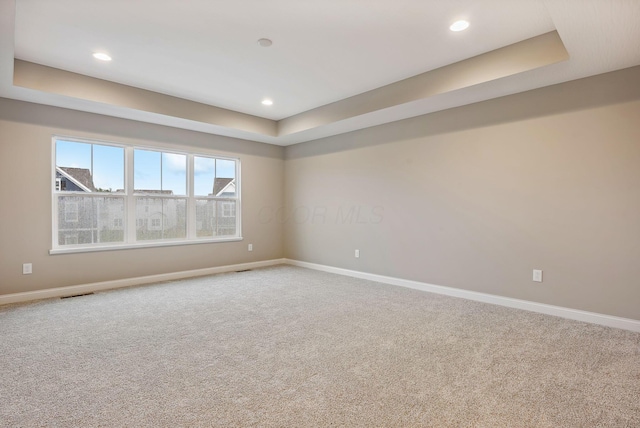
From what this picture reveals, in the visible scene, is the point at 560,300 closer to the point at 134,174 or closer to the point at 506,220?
the point at 506,220

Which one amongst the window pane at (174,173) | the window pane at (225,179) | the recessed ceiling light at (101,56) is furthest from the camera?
the window pane at (225,179)

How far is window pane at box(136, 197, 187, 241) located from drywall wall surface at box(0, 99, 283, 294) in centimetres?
24

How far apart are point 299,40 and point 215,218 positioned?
140 inches

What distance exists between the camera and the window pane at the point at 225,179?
563cm

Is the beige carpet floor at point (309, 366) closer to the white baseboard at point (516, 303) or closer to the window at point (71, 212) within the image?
the white baseboard at point (516, 303)

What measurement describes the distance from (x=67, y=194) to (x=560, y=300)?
6006 mm

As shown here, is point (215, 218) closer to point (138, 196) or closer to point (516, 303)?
point (138, 196)

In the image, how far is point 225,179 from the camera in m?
5.72

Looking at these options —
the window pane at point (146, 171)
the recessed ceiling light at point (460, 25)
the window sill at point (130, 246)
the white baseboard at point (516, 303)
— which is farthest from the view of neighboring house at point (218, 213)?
the recessed ceiling light at point (460, 25)

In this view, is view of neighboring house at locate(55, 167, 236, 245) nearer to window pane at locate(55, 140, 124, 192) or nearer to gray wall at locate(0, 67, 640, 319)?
window pane at locate(55, 140, 124, 192)

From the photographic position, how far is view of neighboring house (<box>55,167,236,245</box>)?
4.15 meters

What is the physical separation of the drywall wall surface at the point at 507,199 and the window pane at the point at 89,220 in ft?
11.1

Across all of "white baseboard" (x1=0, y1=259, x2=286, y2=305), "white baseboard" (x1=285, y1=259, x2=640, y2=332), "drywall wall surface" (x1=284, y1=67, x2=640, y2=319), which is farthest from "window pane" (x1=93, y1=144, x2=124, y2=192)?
"white baseboard" (x1=285, y1=259, x2=640, y2=332)

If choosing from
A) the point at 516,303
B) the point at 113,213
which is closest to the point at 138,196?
the point at 113,213
